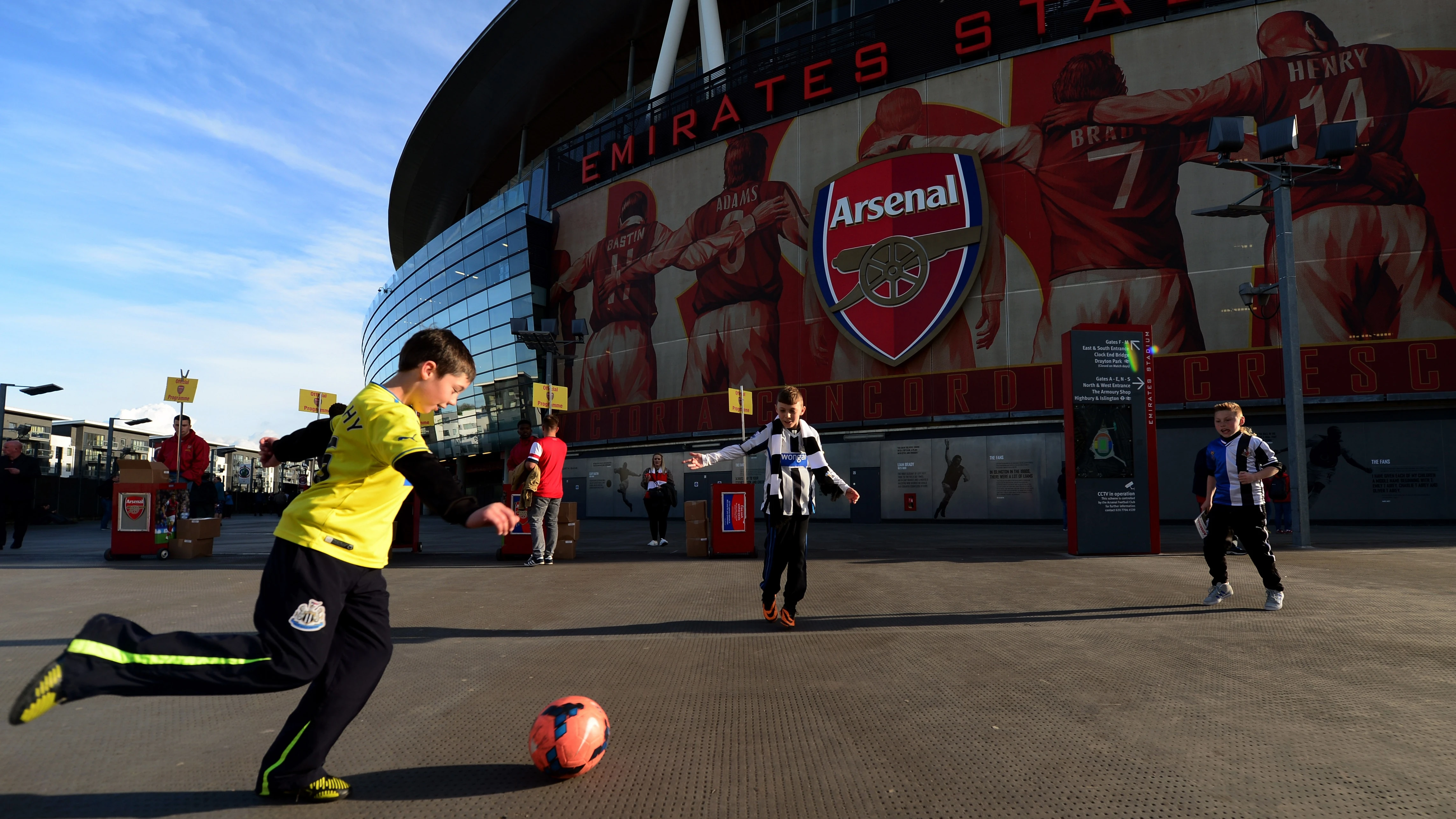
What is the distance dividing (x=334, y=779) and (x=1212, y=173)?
2347cm

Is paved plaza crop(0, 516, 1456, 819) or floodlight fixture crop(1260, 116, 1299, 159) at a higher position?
A: floodlight fixture crop(1260, 116, 1299, 159)

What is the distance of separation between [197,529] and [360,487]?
1149cm

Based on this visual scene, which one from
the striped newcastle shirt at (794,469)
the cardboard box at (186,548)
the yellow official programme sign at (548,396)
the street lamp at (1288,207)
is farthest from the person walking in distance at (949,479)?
the cardboard box at (186,548)

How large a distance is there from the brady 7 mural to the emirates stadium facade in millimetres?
72

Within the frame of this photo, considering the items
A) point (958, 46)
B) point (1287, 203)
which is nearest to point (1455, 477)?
point (1287, 203)

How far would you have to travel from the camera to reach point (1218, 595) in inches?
269

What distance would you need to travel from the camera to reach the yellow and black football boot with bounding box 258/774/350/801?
2.65m

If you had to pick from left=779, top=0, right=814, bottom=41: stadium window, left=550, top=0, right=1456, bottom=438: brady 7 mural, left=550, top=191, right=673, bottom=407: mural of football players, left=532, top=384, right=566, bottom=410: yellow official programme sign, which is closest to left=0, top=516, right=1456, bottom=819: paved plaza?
left=532, top=384, right=566, bottom=410: yellow official programme sign

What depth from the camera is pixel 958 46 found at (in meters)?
23.2

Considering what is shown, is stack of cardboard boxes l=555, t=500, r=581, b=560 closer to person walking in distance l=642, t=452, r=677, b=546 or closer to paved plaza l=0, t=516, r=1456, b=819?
person walking in distance l=642, t=452, r=677, b=546

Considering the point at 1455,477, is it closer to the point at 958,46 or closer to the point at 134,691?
the point at 958,46

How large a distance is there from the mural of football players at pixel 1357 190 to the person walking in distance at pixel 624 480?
67.8 ft

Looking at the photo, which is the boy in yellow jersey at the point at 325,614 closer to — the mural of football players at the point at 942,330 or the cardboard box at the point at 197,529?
the cardboard box at the point at 197,529

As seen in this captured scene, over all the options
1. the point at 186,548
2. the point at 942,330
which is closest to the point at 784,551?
the point at 186,548
